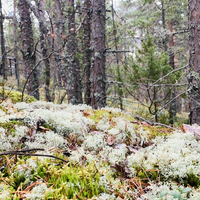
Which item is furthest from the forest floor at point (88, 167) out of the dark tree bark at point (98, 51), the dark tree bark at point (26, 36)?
the dark tree bark at point (26, 36)

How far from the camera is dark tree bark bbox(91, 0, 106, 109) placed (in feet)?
17.4

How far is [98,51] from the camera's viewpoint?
545 centimetres

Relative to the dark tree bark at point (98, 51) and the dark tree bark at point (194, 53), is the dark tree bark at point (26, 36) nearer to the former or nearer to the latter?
the dark tree bark at point (98, 51)

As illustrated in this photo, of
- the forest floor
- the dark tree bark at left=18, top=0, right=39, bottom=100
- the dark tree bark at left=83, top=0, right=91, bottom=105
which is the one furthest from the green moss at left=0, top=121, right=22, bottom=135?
the dark tree bark at left=83, top=0, right=91, bottom=105

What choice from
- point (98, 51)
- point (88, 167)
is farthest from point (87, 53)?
point (88, 167)

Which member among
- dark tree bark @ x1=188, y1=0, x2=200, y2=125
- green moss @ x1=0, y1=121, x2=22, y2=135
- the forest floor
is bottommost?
the forest floor

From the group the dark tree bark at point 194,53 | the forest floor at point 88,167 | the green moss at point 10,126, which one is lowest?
the forest floor at point 88,167

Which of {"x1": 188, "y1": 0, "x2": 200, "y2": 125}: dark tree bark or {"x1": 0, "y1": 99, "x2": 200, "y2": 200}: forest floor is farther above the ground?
{"x1": 188, "y1": 0, "x2": 200, "y2": 125}: dark tree bark

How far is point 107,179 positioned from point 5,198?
2.08 ft

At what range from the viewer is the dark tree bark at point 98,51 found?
5312 millimetres

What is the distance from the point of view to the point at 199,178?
1.16m

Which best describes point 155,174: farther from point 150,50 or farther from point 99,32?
point 150,50

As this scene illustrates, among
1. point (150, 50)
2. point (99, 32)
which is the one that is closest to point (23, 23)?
point (99, 32)

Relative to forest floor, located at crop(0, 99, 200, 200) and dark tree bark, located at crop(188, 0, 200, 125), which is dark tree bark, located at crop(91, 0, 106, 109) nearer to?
dark tree bark, located at crop(188, 0, 200, 125)
